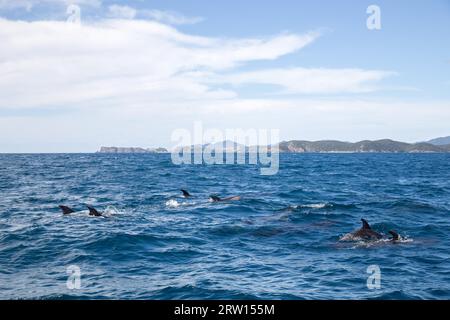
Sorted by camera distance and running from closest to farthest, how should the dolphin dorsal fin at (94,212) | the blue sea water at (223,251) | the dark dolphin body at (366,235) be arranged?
1. the blue sea water at (223,251)
2. the dark dolphin body at (366,235)
3. the dolphin dorsal fin at (94,212)

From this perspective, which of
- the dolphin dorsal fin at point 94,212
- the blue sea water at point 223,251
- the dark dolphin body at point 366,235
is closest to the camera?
the blue sea water at point 223,251

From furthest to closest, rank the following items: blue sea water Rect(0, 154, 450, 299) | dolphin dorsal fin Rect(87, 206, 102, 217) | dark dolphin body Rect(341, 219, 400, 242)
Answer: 1. dolphin dorsal fin Rect(87, 206, 102, 217)
2. dark dolphin body Rect(341, 219, 400, 242)
3. blue sea water Rect(0, 154, 450, 299)

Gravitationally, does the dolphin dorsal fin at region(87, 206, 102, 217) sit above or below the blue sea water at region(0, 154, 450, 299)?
above

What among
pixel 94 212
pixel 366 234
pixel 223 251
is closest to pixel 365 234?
pixel 366 234

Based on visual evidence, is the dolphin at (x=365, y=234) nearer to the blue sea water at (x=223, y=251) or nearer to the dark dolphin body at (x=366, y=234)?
the dark dolphin body at (x=366, y=234)

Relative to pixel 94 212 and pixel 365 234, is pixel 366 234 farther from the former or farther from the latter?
pixel 94 212

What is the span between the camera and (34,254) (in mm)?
18594

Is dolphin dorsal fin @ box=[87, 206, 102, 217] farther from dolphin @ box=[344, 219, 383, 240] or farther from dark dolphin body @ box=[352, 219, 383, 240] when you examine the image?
dark dolphin body @ box=[352, 219, 383, 240]

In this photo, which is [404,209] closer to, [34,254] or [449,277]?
[449,277]

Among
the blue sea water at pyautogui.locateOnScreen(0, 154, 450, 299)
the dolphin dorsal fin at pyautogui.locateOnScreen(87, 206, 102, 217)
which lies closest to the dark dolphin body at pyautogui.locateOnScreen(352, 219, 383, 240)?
the blue sea water at pyautogui.locateOnScreen(0, 154, 450, 299)

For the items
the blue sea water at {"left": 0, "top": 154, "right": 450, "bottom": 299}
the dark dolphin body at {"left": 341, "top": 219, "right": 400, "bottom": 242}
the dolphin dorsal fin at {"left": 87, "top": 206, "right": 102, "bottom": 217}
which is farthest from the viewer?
the dolphin dorsal fin at {"left": 87, "top": 206, "right": 102, "bottom": 217}

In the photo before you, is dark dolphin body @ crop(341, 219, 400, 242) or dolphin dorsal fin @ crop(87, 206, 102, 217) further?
dolphin dorsal fin @ crop(87, 206, 102, 217)

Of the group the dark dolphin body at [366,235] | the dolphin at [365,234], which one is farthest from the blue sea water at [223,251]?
the dolphin at [365,234]
